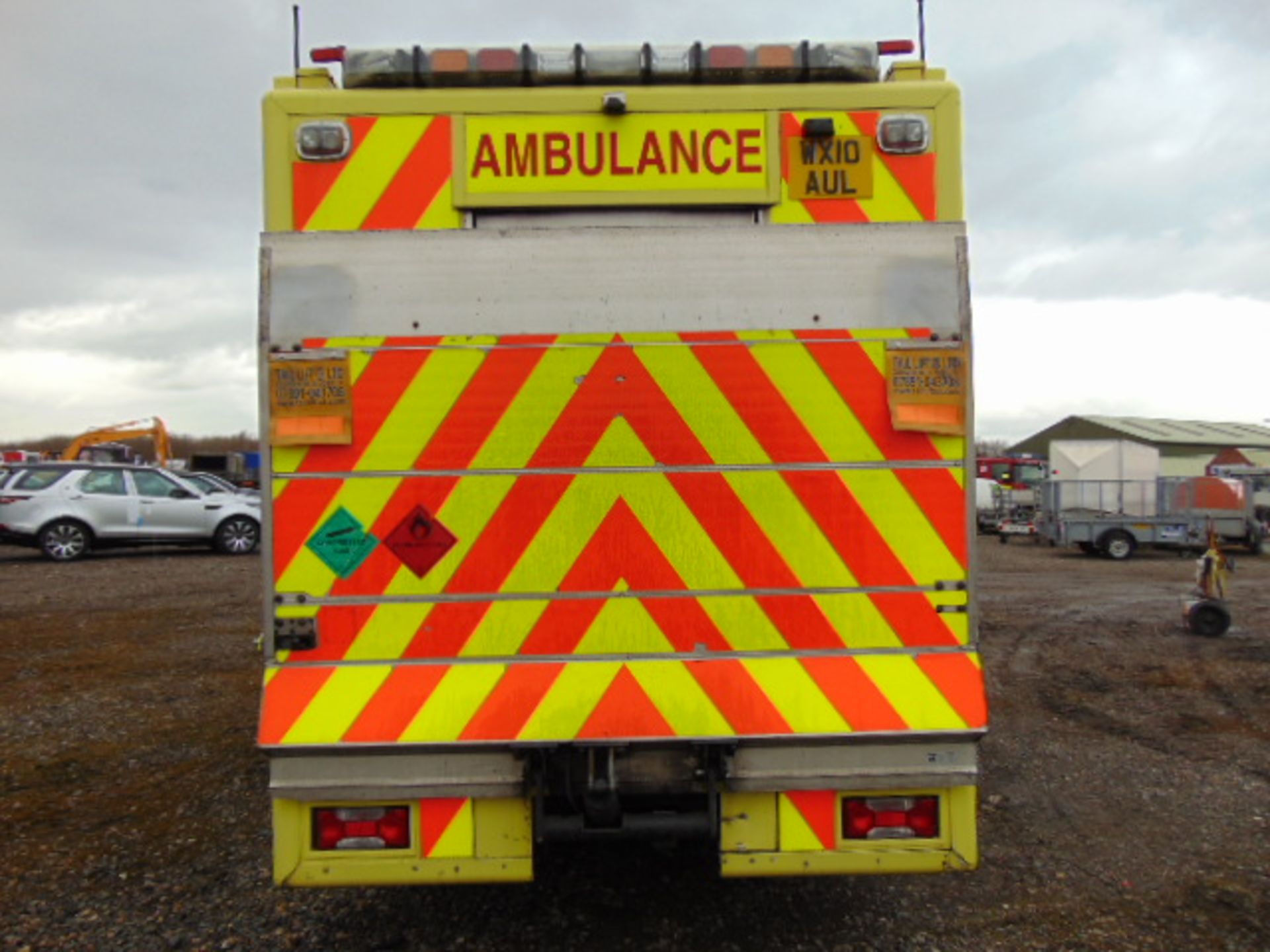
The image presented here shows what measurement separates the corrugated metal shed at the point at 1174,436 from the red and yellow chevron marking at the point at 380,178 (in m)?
46.0

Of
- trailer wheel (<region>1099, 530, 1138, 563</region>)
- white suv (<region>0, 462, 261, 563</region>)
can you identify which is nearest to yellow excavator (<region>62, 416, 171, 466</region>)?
white suv (<region>0, 462, 261, 563</region>)

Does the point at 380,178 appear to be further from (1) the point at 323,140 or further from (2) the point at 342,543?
(2) the point at 342,543

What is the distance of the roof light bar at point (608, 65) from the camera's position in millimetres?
3279

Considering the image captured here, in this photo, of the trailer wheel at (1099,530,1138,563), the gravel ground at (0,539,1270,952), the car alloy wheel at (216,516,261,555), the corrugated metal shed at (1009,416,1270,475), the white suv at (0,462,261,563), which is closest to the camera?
the gravel ground at (0,539,1270,952)

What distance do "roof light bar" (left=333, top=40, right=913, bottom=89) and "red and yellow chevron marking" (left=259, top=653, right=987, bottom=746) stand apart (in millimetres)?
1924

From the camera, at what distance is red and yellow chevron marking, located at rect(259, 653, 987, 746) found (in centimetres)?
299

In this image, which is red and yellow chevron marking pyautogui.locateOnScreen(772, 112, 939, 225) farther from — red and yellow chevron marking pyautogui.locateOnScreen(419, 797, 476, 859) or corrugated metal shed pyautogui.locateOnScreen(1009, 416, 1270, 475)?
corrugated metal shed pyautogui.locateOnScreen(1009, 416, 1270, 475)

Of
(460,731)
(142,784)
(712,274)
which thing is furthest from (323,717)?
(142,784)

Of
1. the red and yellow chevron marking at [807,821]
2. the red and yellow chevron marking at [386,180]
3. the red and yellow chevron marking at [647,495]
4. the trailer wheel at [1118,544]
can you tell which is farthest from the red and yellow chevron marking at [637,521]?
the trailer wheel at [1118,544]

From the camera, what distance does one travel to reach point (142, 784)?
535 centimetres

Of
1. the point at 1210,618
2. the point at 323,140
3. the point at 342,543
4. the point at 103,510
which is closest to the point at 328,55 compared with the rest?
the point at 323,140

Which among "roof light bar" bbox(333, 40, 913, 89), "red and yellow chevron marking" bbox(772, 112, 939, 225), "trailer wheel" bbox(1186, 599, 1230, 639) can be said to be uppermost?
"roof light bar" bbox(333, 40, 913, 89)

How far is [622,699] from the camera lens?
304cm

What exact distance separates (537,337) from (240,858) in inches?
112
